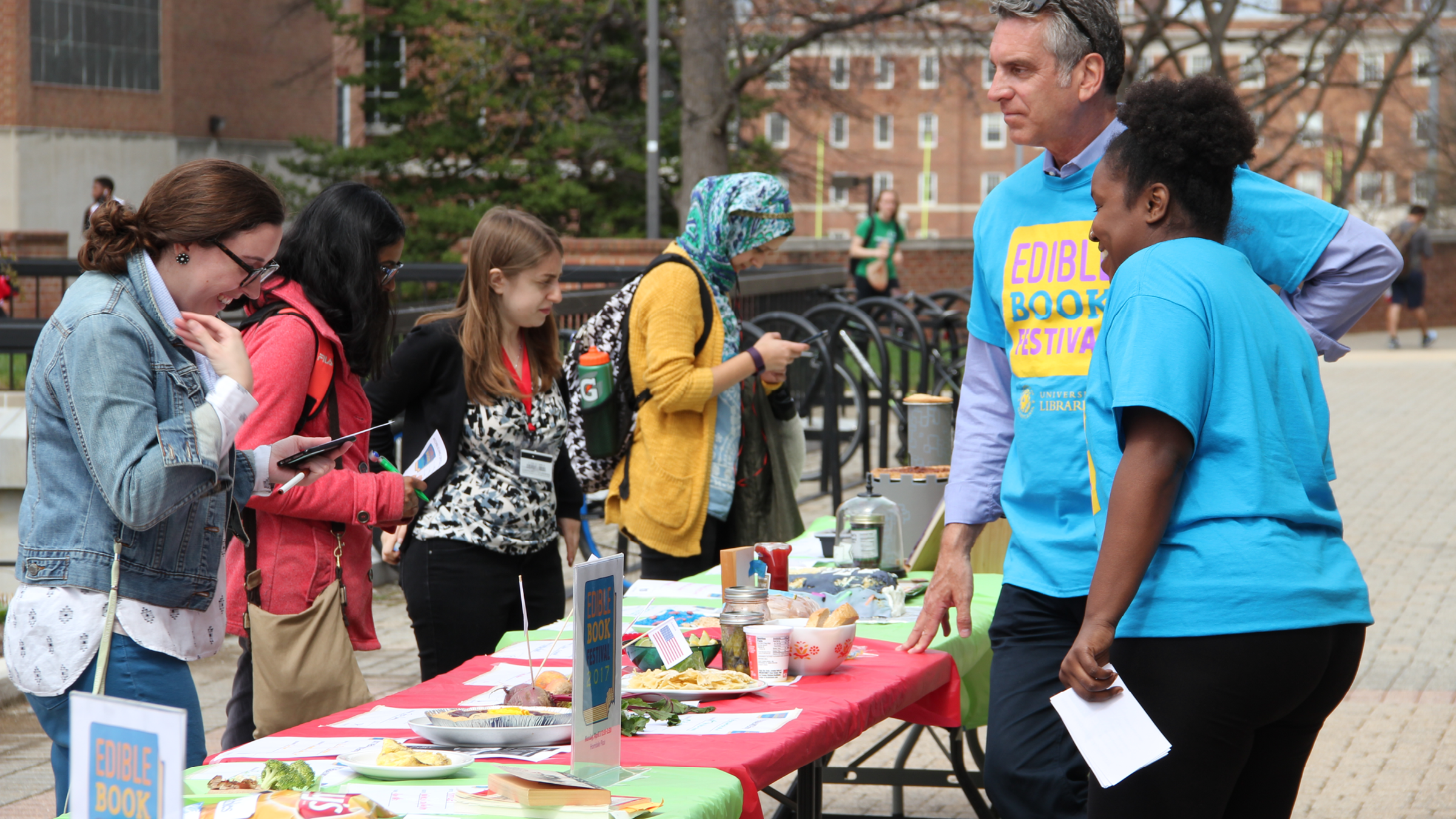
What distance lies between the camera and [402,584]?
4.23 m

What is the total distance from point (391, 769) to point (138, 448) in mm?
725

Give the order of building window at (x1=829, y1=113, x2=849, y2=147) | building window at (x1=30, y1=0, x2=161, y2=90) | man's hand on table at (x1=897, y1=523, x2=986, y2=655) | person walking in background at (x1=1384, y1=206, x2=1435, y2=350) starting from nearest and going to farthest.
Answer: man's hand on table at (x1=897, y1=523, x2=986, y2=655) → person walking in background at (x1=1384, y1=206, x2=1435, y2=350) → building window at (x1=30, y1=0, x2=161, y2=90) → building window at (x1=829, y1=113, x2=849, y2=147)

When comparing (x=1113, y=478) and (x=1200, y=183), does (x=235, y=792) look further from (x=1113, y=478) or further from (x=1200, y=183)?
(x=1200, y=183)

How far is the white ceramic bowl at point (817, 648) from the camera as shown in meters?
3.22

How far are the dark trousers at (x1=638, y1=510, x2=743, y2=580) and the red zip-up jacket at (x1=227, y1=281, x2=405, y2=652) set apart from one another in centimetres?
153

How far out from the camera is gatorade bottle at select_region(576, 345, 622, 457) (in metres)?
4.82

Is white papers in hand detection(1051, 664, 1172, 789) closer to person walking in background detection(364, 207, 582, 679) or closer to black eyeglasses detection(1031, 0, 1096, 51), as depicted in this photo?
black eyeglasses detection(1031, 0, 1096, 51)

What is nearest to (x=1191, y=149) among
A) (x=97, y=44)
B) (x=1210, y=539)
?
(x=1210, y=539)

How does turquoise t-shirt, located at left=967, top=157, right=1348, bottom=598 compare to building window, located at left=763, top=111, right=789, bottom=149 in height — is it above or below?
below

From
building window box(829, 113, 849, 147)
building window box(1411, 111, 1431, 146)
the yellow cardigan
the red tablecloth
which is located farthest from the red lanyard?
building window box(829, 113, 849, 147)

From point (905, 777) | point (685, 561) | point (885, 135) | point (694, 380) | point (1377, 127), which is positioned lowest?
point (905, 777)

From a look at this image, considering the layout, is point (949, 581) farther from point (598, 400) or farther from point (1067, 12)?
point (598, 400)

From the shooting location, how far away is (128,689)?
108 inches

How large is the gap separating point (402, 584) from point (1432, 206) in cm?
4331
